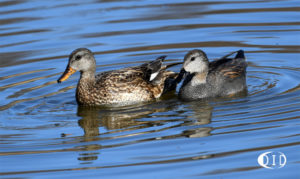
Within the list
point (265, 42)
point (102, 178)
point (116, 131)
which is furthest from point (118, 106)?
point (265, 42)

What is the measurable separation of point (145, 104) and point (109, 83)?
75 cm

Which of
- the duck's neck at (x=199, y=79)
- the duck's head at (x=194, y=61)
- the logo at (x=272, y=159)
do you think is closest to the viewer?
the logo at (x=272, y=159)

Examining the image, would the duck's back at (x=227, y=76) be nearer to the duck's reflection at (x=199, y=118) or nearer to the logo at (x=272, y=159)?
the duck's reflection at (x=199, y=118)

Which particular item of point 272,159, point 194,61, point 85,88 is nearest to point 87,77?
point 85,88

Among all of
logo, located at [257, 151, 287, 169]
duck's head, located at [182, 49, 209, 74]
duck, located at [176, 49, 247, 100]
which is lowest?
logo, located at [257, 151, 287, 169]

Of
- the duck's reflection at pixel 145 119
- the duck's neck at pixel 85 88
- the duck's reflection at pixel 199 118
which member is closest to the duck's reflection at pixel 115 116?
the duck's reflection at pixel 145 119

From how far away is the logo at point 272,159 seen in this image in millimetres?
8188

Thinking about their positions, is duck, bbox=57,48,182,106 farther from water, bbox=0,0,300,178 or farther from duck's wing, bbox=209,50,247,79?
duck's wing, bbox=209,50,247,79

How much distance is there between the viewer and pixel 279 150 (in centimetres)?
862

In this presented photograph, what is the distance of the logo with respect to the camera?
322 inches

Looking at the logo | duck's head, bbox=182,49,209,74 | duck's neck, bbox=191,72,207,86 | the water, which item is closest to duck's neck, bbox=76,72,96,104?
the water

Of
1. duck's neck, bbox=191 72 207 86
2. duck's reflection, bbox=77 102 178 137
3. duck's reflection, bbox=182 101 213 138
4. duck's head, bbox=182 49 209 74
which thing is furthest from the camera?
duck's neck, bbox=191 72 207 86

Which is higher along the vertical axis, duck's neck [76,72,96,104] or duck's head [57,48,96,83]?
duck's head [57,48,96,83]

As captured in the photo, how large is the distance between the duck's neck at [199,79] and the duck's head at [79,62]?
6.09 ft
